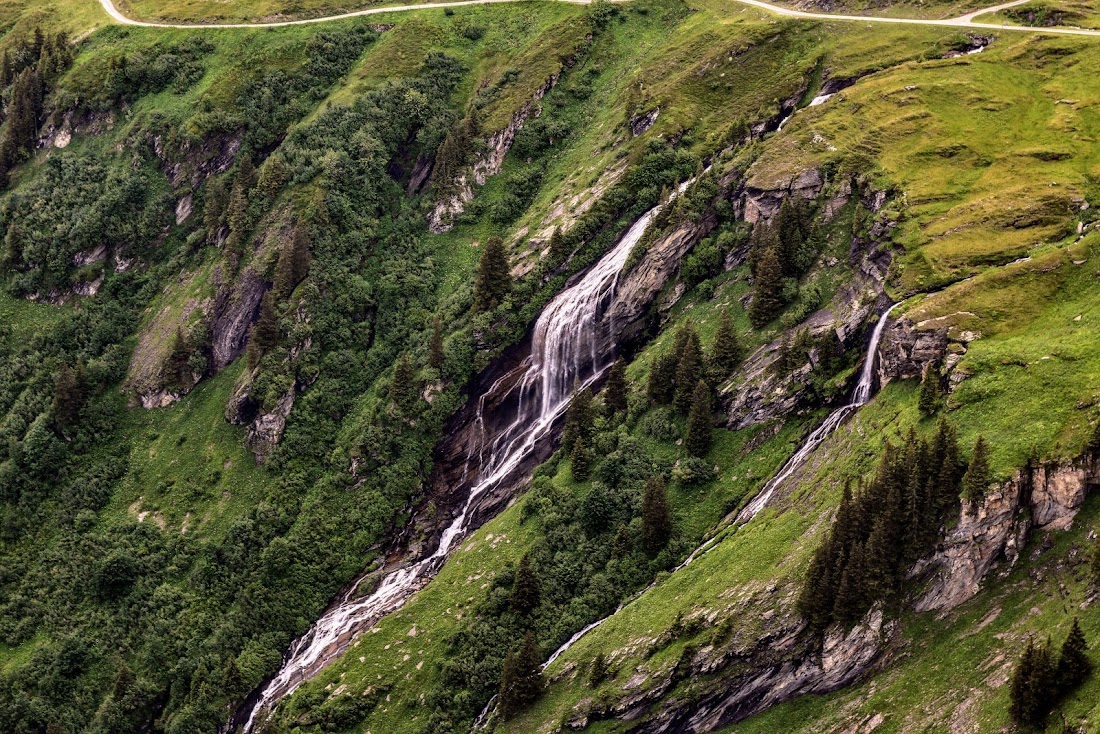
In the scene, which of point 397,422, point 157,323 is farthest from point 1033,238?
point 157,323

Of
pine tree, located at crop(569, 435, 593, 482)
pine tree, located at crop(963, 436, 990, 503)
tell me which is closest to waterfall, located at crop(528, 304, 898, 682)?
pine tree, located at crop(569, 435, 593, 482)

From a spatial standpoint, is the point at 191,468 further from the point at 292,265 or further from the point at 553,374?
the point at 553,374

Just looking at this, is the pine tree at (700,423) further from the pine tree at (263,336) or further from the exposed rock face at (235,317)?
the exposed rock face at (235,317)

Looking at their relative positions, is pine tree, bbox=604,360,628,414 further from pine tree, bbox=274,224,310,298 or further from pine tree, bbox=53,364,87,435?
pine tree, bbox=53,364,87,435

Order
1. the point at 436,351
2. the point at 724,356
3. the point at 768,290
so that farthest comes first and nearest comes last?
the point at 436,351 < the point at 768,290 < the point at 724,356

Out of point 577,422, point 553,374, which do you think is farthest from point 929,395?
point 553,374

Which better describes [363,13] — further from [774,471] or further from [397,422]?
[774,471]
